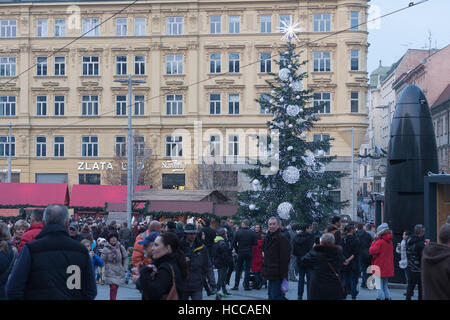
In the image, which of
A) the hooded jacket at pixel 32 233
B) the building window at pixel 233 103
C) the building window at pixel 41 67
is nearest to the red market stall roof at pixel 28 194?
the building window at pixel 233 103

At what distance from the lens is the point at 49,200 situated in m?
38.9

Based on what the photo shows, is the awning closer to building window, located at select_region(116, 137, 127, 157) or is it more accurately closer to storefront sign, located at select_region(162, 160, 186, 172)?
building window, located at select_region(116, 137, 127, 157)

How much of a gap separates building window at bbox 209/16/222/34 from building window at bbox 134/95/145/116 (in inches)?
292

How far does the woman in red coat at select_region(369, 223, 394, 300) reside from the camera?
49.9 feet

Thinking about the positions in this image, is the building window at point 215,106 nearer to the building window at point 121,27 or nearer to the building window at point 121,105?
the building window at point 121,105

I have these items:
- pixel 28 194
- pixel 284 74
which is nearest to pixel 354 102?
pixel 28 194

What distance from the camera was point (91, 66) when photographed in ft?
184

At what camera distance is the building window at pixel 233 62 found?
181ft

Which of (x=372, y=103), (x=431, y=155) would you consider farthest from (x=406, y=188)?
(x=372, y=103)

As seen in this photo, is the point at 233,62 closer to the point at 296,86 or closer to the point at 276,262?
the point at 296,86

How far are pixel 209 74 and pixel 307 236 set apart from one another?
130ft

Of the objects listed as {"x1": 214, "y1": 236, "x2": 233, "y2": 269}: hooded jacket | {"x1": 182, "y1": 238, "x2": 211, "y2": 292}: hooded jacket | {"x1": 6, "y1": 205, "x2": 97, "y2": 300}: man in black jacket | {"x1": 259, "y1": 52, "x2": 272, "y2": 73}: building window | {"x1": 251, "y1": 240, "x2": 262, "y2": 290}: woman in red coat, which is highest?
{"x1": 259, "y1": 52, "x2": 272, "y2": 73}: building window

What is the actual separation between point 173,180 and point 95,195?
14.2 metres

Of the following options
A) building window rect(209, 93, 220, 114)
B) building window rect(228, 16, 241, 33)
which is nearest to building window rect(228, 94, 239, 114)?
building window rect(209, 93, 220, 114)
